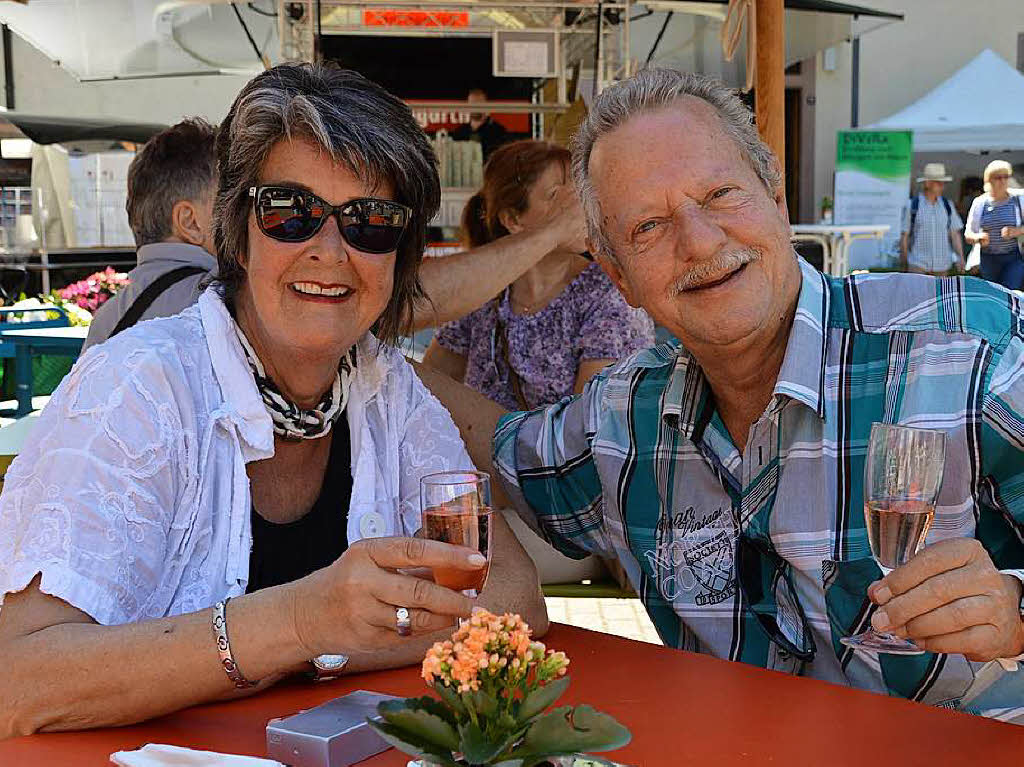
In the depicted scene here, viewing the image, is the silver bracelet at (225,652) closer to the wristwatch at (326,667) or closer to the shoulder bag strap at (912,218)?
the wristwatch at (326,667)

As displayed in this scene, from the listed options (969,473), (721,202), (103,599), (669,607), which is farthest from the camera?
(669,607)

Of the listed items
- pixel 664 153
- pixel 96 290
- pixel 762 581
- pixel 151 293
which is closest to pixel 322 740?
pixel 762 581

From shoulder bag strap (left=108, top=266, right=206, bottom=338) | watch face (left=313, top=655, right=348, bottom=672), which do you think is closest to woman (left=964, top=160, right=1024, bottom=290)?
shoulder bag strap (left=108, top=266, right=206, bottom=338)

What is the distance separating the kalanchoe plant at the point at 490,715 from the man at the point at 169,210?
10.4 ft

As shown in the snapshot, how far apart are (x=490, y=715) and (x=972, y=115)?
16.7m

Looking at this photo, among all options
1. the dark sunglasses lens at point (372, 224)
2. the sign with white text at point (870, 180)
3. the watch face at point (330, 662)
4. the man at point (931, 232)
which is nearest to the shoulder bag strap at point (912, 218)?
the man at point (931, 232)

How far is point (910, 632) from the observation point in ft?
4.82

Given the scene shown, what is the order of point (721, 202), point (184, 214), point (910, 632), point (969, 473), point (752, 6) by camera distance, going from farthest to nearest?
point (184, 214) < point (752, 6) < point (721, 202) < point (969, 473) < point (910, 632)

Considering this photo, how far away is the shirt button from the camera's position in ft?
7.02

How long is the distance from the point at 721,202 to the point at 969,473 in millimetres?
639

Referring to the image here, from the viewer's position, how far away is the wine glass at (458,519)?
148 cm

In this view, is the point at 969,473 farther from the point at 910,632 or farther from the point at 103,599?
the point at 103,599

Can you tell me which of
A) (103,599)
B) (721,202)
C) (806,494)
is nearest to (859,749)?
(806,494)

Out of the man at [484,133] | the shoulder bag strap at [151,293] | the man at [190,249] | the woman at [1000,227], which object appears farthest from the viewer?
the woman at [1000,227]
